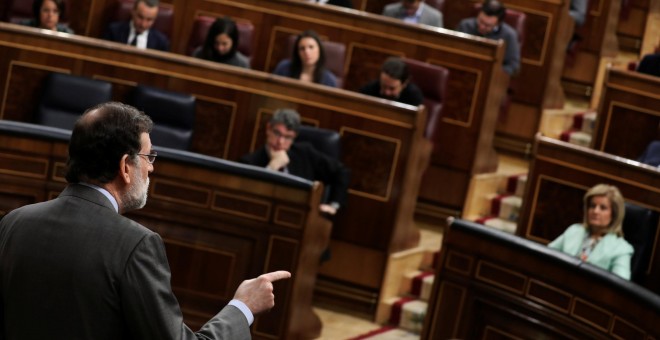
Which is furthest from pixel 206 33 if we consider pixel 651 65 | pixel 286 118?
pixel 651 65

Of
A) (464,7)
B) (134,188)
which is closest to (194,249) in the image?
(134,188)

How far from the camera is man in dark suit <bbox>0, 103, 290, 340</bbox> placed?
1.33 metres

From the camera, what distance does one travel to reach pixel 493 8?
14.2ft

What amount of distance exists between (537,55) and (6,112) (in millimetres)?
2063

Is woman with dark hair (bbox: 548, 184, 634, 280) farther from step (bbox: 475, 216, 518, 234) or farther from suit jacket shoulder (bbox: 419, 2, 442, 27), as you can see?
suit jacket shoulder (bbox: 419, 2, 442, 27)

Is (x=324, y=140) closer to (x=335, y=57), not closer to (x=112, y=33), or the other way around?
(x=335, y=57)

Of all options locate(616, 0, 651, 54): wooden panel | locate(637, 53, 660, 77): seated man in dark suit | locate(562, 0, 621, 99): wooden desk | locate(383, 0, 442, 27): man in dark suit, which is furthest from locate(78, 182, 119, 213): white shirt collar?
locate(616, 0, 651, 54): wooden panel

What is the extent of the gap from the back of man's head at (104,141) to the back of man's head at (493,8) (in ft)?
10.2

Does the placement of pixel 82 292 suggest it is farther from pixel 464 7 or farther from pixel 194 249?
pixel 464 7

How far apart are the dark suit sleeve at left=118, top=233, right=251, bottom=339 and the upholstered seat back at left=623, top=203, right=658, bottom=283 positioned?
191cm

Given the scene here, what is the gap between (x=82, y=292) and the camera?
4.37 feet

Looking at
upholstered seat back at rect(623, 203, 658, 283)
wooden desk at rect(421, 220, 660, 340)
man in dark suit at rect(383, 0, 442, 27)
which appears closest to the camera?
wooden desk at rect(421, 220, 660, 340)

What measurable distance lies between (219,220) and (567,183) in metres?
0.95

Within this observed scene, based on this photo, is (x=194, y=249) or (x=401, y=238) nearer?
(x=194, y=249)
